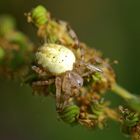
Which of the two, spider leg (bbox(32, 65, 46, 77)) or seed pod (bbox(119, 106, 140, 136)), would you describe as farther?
spider leg (bbox(32, 65, 46, 77))

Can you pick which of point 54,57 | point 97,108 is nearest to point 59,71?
point 54,57

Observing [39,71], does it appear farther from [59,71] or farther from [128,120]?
[128,120]

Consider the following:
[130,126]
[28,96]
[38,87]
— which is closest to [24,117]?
[28,96]

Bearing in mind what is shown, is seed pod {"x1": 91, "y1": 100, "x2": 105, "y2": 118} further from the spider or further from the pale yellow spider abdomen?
the pale yellow spider abdomen

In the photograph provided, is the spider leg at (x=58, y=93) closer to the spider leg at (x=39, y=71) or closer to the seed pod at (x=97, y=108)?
the spider leg at (x=39, y=71)

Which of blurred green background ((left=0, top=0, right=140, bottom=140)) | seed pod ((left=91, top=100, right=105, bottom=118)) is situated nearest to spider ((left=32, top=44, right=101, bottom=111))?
seed pod ((left=91, top=100, right=105, bottom=118))

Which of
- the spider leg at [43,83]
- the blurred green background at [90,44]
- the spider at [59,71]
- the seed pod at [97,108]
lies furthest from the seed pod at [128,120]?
the blurred green background at [90,44]
